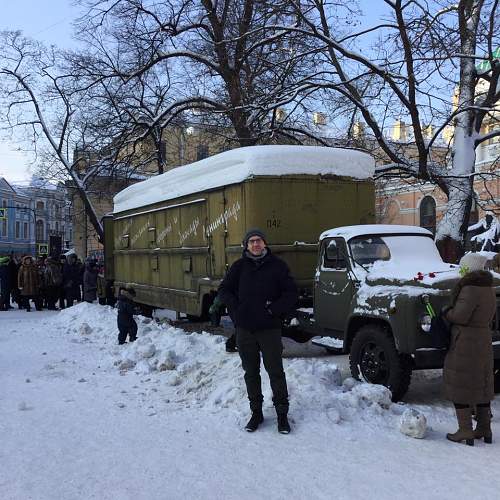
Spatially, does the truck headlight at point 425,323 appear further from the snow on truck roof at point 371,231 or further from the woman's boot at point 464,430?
the snow on truck roof at point 371,231

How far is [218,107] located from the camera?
1866 cm

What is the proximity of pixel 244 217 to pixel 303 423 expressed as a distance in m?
4.22

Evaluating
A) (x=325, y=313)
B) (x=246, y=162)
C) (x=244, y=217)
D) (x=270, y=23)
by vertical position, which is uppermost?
(x=270, y=23)

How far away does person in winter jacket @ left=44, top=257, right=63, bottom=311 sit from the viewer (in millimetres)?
18516

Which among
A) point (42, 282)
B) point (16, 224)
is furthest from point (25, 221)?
point (42, 282)

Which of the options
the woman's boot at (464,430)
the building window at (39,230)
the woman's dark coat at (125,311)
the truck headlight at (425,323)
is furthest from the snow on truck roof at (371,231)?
the building window at (39,230)

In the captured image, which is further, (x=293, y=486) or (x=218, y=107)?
(x=218, y=107)

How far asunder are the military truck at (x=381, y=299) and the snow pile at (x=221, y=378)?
17.9 inches

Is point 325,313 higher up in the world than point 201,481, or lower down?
higher up

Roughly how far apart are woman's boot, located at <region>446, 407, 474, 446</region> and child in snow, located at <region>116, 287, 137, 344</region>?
6.04 metres

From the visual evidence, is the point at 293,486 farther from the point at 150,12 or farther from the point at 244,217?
the point at 150,12

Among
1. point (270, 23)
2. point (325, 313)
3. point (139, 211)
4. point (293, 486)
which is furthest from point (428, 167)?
point (293, 486)

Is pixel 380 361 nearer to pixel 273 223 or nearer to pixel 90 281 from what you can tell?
pixel 273 223

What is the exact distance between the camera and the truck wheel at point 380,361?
6.39 m
